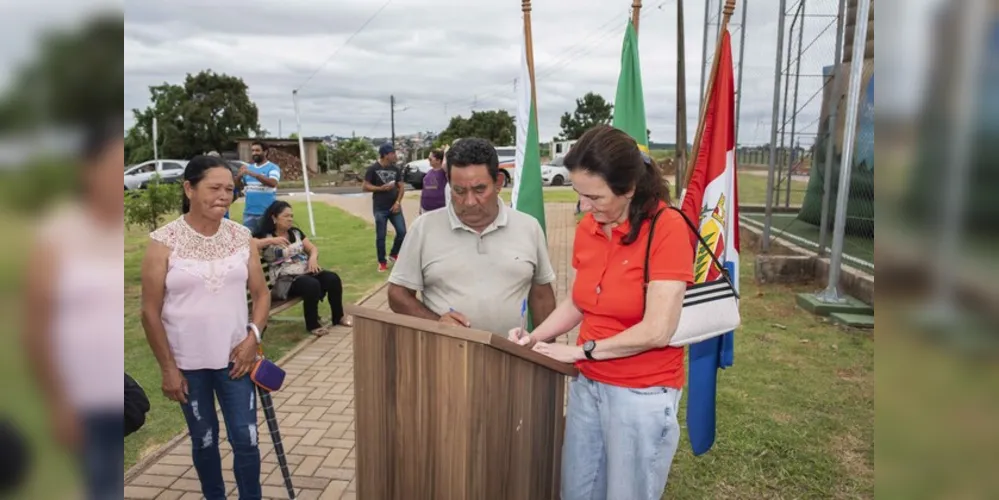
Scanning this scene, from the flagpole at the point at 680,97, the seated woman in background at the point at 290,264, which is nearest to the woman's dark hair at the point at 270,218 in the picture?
the seated woman in background at the point at 290,264

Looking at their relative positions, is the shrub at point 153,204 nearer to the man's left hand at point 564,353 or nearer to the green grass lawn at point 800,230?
the man's left hand at point 564,353

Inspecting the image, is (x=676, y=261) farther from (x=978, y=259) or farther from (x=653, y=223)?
(x=978, y=259)

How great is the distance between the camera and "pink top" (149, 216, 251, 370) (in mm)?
2578

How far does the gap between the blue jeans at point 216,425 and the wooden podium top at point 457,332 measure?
1189 mm

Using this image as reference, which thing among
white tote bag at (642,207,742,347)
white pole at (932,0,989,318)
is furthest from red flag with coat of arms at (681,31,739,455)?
white pole at (932,0,989,318)

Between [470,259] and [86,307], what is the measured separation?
2.07 meters

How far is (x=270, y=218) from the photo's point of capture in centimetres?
600

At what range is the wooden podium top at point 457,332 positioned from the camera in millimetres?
1698

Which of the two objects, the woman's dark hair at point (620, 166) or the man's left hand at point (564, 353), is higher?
the woman's dark hair at point (620, 166)

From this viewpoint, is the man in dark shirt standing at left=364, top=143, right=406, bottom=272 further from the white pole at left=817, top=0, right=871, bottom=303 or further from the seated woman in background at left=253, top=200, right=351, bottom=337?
the white pole at left=817, top=0, right=871, bottom=303

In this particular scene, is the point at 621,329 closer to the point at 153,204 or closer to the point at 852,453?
the point at 852,453

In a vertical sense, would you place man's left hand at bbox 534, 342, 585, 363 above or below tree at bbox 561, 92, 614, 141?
below

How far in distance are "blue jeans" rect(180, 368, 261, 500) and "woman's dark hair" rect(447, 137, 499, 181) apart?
1345 millimetres

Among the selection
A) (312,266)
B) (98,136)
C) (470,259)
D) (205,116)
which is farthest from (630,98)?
(205,116)
